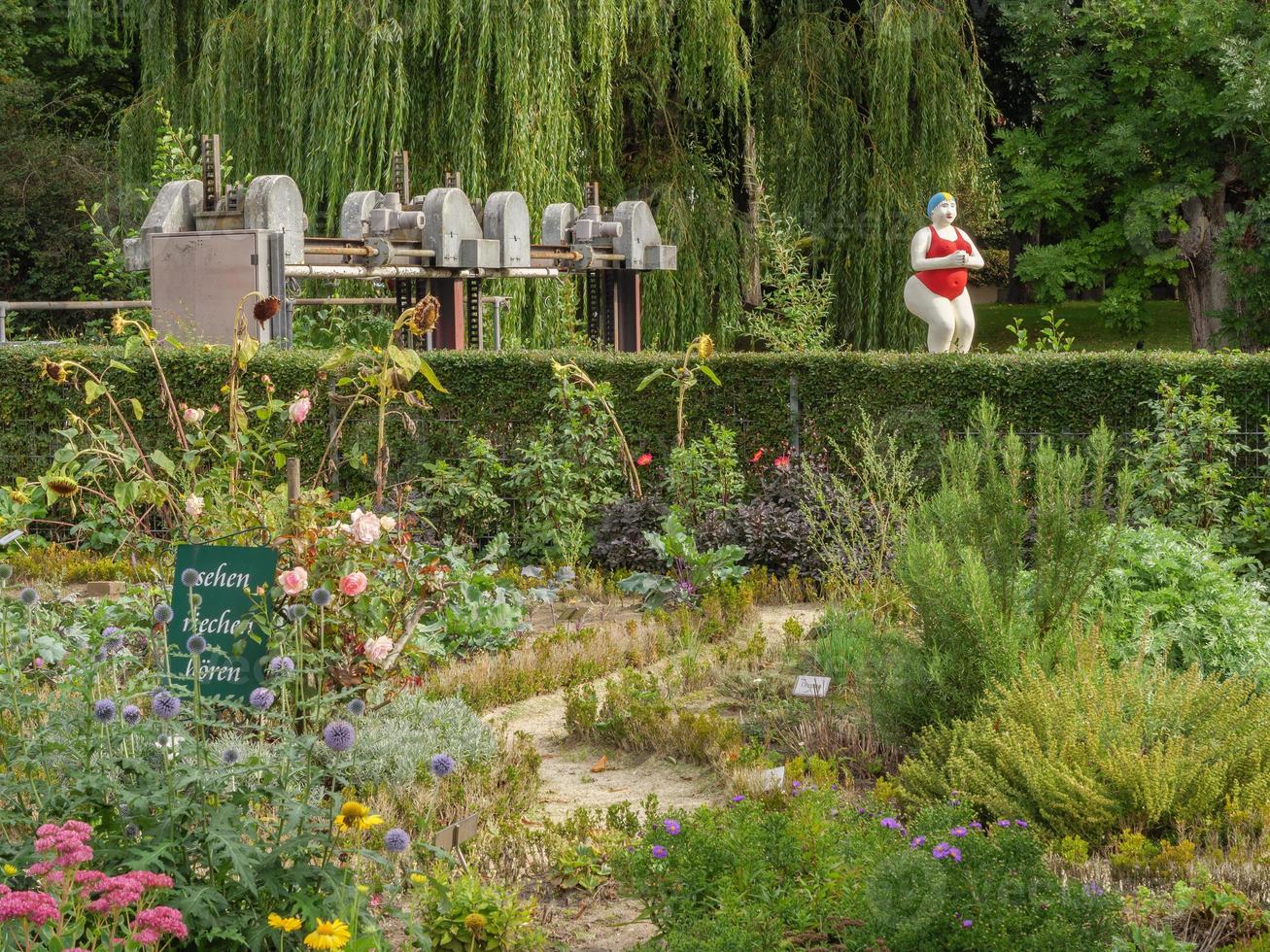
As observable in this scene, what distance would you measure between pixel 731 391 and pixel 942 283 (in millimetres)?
2280

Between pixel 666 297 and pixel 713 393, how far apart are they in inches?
221

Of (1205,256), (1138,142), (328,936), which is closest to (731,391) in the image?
(328,936)

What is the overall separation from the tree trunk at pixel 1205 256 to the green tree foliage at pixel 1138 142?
2 cm

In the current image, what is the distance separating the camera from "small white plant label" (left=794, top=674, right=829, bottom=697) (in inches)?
200

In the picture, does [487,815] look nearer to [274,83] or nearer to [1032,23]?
[274,83]

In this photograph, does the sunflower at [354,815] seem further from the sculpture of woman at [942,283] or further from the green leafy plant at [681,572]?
the sculpture of woman at [942,283]

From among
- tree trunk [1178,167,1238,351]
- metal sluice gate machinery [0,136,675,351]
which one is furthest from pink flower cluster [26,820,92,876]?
tree trunk [1178,167,1238,351]

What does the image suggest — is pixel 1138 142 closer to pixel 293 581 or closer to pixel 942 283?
pixel 942 283

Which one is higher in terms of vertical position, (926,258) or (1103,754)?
(926,258)

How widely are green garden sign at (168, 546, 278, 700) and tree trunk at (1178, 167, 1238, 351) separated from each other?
1760 cm

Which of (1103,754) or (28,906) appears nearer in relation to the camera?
(28,906)

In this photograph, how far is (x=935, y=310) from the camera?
10.2 m

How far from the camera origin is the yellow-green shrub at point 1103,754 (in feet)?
13.4

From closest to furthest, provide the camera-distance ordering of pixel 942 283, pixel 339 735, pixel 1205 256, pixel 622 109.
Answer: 1. pixel 339 735
2. pixel 942 283
3. pixel 622 109
4. pixel 1205 256
